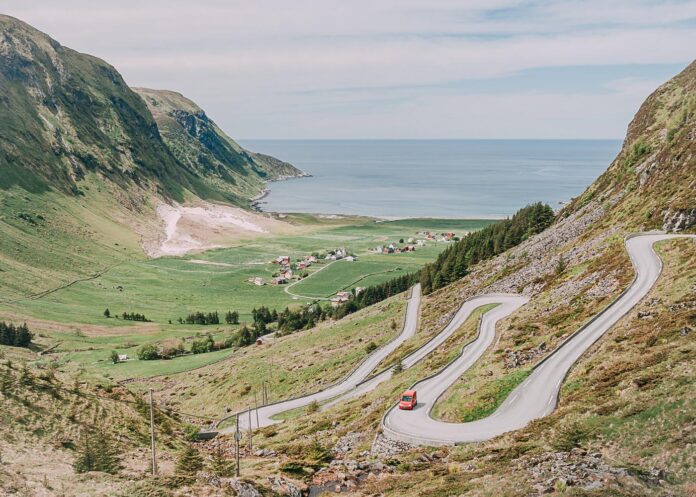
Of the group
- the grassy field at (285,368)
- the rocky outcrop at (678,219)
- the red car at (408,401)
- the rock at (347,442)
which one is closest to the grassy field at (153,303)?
the grassy field at (285,368)

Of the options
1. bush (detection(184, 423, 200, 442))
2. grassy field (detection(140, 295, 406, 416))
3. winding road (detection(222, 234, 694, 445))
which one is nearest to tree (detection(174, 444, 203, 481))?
winding road (detection(222, 234, 694, 445))

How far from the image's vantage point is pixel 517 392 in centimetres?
3744

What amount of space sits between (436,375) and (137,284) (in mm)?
142973

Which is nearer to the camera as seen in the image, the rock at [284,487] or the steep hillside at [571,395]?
the steep hillside at [571,395]

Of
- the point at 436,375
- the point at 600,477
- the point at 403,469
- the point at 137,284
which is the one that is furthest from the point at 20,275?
the point at 600,477

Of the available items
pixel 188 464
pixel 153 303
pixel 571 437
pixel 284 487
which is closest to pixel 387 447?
pixel 284 487

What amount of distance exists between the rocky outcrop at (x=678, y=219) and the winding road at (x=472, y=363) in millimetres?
2158

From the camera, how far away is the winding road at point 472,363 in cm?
3431

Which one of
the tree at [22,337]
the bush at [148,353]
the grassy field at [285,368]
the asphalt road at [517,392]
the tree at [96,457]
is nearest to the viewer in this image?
the tree at [96,457]

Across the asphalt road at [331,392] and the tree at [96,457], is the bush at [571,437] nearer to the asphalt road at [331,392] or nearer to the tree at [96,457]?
the tree at [96,457]

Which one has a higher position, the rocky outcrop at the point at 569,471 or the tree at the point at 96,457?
the rocky outcrop at the point at 569,471

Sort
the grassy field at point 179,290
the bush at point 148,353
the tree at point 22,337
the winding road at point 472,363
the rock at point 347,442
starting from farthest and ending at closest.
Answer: the grassy field at point 179,290, the tree at point 22,337, the bush at point 148,353, the rock at point 347,442, the winding road at point 472,363

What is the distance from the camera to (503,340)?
160ft

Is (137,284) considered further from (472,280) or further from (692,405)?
(692,405)
